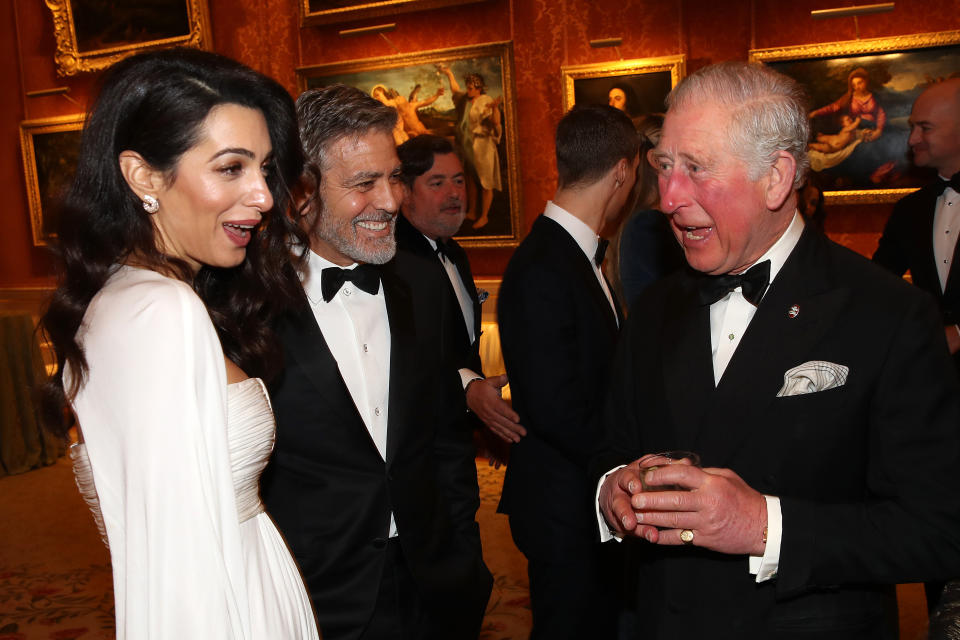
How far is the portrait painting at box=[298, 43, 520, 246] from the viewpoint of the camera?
7223 mm

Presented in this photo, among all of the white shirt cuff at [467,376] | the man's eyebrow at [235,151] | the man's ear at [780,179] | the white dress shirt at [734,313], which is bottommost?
the white shirt cuff at [467,376]

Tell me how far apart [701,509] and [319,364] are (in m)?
1.10

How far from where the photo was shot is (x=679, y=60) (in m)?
6.49

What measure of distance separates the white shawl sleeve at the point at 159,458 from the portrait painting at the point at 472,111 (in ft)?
A: 19.4

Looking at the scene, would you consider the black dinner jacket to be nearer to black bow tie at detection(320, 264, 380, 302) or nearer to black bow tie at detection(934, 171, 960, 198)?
black bow tie at detection(320, 264, 380, 302)

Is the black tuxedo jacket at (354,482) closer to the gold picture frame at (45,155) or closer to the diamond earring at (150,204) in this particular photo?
the diamond earring at (150,204)

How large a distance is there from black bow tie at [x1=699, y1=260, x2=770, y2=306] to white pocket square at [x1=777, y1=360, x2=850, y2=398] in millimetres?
207

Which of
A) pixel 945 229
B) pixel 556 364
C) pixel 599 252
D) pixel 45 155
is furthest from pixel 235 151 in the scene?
pixel 45 155

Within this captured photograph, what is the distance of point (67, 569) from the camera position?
17.4 ft

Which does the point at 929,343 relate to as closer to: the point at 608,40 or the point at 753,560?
the point at 753,560

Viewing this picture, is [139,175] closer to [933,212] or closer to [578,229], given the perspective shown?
[578,229]

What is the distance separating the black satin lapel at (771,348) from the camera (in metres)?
1.74

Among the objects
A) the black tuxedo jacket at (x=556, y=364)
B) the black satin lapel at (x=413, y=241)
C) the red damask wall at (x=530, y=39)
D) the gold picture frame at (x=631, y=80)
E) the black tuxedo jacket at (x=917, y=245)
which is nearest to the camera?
the black tuxedo jacket at (x=556, y=364)

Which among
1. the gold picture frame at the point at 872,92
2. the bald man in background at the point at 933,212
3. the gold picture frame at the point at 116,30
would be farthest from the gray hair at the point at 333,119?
the gold picture frame at the point at 116,30
